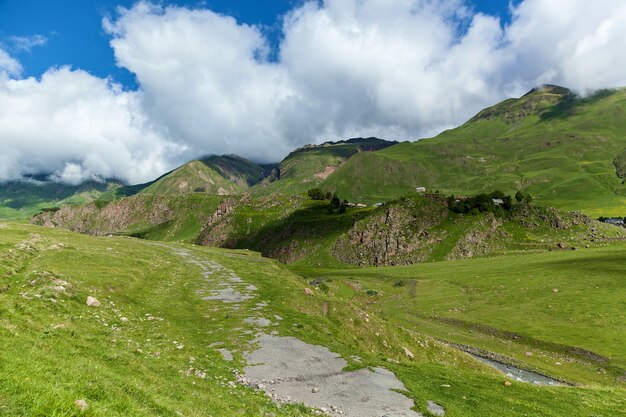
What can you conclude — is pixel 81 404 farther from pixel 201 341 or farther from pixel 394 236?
pixel 394 236

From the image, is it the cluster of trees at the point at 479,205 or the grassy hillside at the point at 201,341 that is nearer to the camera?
the grassy hillside at the point at 201,341

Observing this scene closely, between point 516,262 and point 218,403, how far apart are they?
114 metres

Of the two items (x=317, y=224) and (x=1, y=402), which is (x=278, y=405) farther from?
(x=317, y=224)

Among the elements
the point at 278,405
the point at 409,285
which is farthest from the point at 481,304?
the point at 278,405

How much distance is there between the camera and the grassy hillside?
43.6 feet

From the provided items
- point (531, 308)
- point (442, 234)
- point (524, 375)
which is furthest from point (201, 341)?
point (442, 234)

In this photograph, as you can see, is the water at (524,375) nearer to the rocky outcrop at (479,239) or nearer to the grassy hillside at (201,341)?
the grassy hillside at (201,341)

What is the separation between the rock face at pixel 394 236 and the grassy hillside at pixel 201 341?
239 ft

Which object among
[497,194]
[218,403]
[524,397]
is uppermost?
[497,194]

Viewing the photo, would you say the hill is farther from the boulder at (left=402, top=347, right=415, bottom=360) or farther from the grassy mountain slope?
the boulder at (left=402, top=347, right=415, bottom=360)

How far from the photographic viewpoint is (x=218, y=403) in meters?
16.9

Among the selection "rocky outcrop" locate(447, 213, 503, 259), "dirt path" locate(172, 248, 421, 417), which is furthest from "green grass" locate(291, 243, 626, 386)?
"dirt path" locate(172, 248, 421, 417)

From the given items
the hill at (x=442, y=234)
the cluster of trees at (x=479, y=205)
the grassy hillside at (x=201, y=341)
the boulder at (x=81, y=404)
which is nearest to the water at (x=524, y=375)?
the grassy hillside at (x=201, y=341)

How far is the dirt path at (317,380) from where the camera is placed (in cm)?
2056
